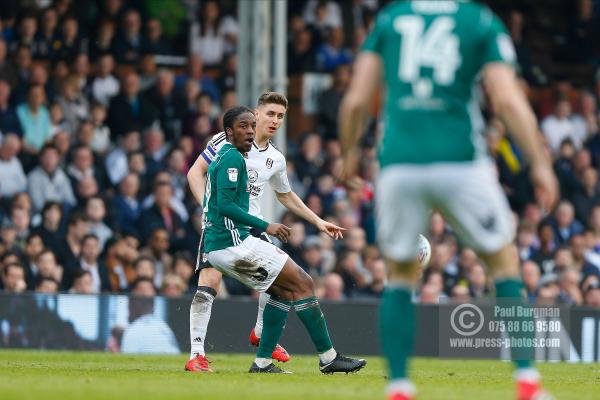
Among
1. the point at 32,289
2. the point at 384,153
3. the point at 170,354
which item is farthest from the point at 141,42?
the point at 384,153

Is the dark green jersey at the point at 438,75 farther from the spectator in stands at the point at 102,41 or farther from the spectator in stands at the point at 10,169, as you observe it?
the spectator in stands at the point at 102,41

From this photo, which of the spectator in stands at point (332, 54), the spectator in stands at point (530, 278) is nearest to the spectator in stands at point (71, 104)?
the spectator in stands at point (332, 54)

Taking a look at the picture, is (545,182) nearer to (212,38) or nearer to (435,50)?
(435,50)

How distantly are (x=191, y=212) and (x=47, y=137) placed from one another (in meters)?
2.10

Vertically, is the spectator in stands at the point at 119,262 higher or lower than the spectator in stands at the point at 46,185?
lower

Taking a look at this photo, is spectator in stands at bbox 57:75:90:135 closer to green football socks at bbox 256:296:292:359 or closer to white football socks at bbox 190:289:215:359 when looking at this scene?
white football socks at bbox 190:289:215:359

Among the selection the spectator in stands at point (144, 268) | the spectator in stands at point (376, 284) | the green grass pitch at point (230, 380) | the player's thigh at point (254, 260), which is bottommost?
the green grass pitch at point (230, 380)

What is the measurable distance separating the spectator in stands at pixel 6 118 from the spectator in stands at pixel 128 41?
2.21 metres

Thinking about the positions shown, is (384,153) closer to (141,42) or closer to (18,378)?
(18,378)

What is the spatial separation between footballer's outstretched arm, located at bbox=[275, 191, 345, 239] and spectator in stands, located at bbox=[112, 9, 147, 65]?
7.91 m

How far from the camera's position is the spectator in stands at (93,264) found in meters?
16.2

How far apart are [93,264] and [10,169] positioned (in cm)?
173

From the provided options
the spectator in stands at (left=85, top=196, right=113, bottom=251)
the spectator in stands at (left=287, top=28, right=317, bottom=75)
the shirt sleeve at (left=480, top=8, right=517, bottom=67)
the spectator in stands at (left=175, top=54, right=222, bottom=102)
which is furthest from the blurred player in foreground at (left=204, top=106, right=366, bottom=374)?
the spectator in stands at (left=287, top=28, right=317, bottom=75)

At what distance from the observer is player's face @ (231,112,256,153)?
1092 cm
